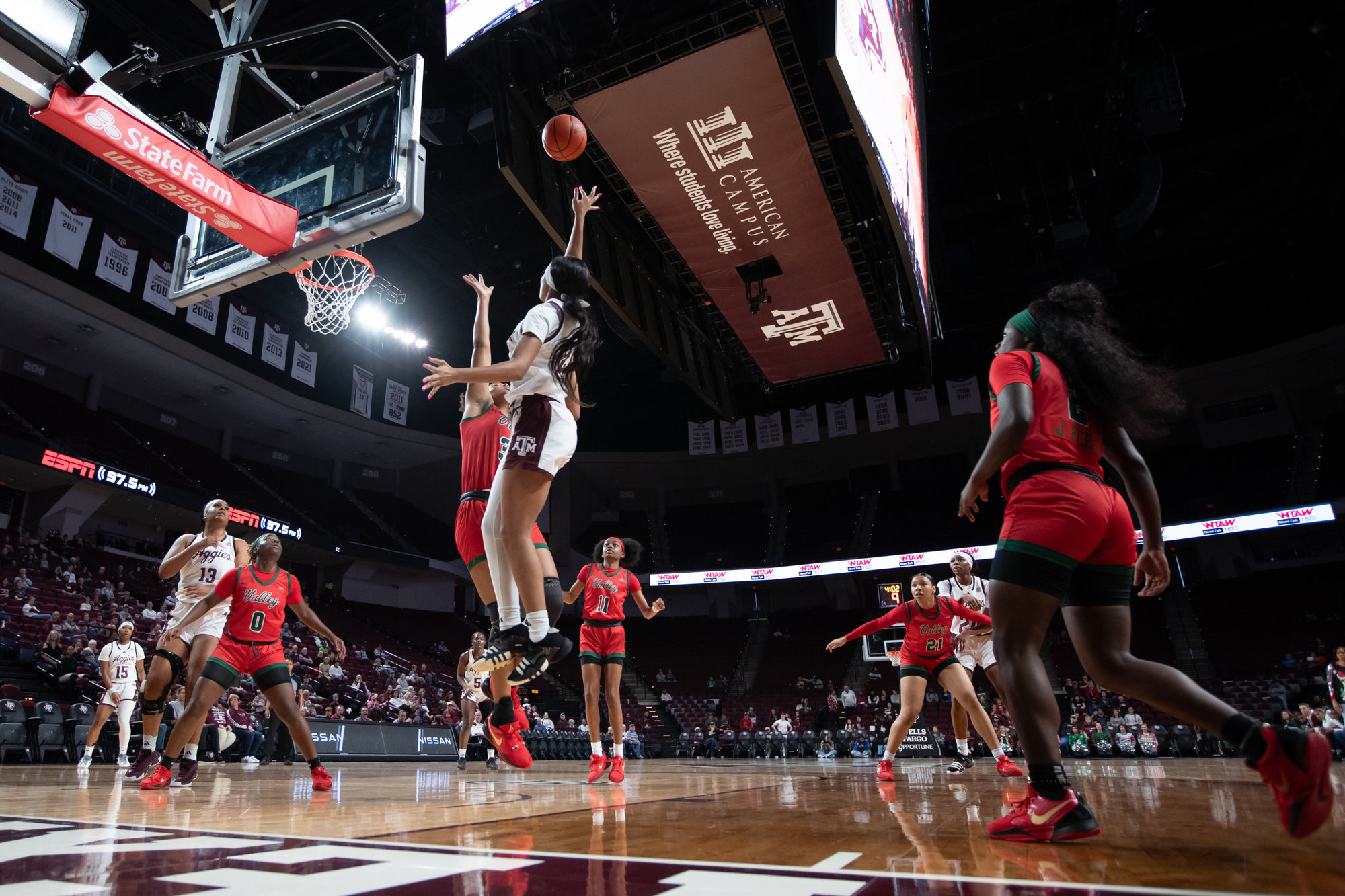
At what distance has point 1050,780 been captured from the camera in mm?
2268

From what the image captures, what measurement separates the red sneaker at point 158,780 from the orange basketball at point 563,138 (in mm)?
4747

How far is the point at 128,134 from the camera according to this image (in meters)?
5.00

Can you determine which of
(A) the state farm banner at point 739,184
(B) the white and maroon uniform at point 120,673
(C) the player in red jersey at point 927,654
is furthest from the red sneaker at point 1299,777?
(B) the white and maroon uniform at point 120,673

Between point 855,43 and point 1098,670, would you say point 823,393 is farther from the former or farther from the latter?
point 1098,670

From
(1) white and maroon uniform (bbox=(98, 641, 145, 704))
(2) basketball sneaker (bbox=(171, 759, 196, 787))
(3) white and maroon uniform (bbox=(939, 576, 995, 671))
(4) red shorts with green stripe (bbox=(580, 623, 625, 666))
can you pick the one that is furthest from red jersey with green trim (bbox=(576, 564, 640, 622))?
(1) white and maroon uniform (bbox=(98, 641, 145, 704))

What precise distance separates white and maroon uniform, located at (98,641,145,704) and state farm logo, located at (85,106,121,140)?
23.2ft

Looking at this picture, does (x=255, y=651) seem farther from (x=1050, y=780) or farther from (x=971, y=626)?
(x=971, y=626)

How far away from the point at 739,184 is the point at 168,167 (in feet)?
16.9

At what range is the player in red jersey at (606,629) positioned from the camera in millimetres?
6219

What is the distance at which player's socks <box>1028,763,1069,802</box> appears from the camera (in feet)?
7.35

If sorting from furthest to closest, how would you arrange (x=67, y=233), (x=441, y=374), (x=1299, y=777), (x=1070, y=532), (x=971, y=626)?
(x=67, y=233) < (x=971, y=626) < (x=441, y=374) < (x=1070, y=532) < (x=1299, y=777)

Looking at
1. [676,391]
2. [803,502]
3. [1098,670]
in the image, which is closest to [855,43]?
[1098,670]

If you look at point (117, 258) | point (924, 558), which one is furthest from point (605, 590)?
point (924, 558)

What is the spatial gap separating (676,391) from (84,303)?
1728 centimetres
